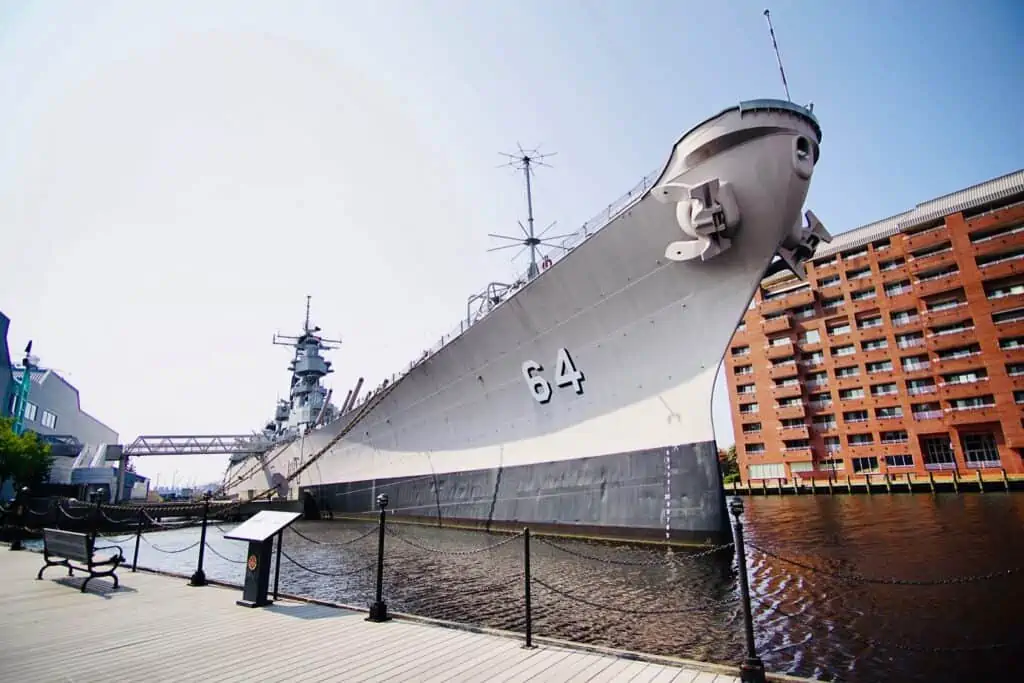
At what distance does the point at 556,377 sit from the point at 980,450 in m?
38.0

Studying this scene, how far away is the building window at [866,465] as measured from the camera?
3878 cm

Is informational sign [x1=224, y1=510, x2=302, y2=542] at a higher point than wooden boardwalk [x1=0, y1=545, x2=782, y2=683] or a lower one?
higher

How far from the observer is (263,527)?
639 centimetres

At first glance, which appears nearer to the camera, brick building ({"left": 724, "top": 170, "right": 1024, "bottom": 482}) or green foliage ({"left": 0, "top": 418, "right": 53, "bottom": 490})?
green foliage ({"left": 0, "top": 418, "right": 53, "bottom": 490})

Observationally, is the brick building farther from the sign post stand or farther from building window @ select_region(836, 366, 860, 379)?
the sign post stand

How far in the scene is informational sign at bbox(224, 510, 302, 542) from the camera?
20.0ft

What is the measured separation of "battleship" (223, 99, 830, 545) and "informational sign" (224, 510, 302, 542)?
345 inches

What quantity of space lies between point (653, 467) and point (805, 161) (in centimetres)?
774

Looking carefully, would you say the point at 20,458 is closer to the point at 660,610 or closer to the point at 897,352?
the point at 660,610

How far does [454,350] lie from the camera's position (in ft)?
59.4

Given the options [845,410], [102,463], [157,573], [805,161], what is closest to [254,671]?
[157,573]

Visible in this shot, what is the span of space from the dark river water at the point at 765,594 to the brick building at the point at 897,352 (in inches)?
991

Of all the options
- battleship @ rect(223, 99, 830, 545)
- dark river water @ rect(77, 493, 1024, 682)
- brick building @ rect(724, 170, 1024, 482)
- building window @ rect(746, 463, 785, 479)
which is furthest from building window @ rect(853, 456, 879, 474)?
battleship @ rect(223, 99, 830, 545)

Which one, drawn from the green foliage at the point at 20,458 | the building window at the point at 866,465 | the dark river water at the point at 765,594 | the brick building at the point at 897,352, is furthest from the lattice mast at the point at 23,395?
the building window at the point at 866,465
